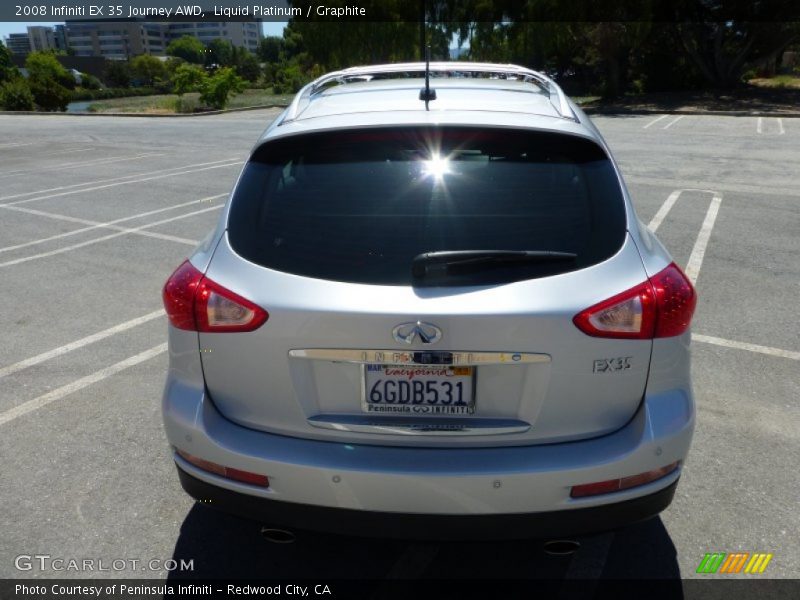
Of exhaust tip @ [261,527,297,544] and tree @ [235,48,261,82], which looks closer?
exhaust tip @ [261,527,297,544]

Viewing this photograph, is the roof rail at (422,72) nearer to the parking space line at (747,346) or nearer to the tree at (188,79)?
the parking space line at (747,346)

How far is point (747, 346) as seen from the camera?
4.93 m

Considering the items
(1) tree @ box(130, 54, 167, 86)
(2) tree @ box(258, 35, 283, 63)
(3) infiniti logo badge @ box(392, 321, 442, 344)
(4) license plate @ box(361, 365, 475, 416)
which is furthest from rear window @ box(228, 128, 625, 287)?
(2) tree @ box(258, 35, 283, 63)

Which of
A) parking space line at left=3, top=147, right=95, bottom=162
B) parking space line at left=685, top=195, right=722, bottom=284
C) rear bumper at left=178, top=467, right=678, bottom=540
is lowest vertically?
parking space line at left=3, top=147, right=95, bottom=162

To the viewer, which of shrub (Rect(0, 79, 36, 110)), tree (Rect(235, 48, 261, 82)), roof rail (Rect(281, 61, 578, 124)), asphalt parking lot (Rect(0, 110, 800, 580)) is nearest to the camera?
asphalt parking lot (Rect(0, 110, 800, 580))

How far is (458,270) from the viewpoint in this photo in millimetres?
2248

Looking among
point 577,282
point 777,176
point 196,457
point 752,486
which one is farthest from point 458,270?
point 777,176

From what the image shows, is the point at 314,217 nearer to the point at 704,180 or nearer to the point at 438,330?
the point at 438,330

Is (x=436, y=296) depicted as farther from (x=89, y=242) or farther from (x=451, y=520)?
(x=89, y=242)

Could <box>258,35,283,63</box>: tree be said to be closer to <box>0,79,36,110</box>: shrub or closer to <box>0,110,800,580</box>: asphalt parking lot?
<box>0,79,36,110</box>: shrub

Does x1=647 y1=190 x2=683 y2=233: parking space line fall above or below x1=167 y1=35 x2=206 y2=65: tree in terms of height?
below

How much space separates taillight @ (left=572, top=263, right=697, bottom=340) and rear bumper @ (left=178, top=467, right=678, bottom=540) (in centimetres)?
55

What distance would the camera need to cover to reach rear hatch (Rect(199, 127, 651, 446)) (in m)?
2.21

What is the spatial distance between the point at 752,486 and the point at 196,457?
2.52m
